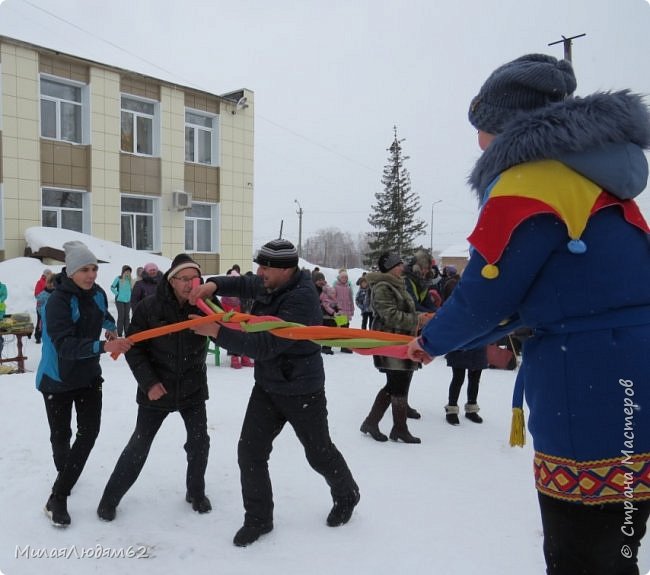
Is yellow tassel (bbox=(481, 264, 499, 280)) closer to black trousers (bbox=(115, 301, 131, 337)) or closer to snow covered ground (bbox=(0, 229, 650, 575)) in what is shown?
snow covered ground (bbox=(0, 229, 650, 575))

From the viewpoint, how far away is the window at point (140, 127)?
718 inches

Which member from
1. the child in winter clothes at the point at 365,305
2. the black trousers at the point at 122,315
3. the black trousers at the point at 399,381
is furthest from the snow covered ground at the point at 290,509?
the child in winter clothes at the point at 365,305

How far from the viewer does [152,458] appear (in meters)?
4.58

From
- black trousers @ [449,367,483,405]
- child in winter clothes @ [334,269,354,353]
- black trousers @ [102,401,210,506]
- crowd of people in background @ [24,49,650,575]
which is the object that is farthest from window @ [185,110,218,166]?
crowd of people in background @ [24,49,650,575]

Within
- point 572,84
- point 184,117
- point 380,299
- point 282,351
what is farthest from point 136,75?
point 572,84

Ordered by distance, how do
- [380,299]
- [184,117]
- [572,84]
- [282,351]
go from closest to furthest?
[572,84]
[282,351]
[380,299]
[184,117]

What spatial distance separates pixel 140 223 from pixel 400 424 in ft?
53.3

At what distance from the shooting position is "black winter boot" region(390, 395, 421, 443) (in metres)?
5.29

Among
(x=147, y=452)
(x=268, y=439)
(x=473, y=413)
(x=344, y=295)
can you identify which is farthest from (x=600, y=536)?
(x=344, y=295)

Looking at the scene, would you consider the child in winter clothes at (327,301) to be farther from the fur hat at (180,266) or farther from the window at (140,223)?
the window at (140,223)

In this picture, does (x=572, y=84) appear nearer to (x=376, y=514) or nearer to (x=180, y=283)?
(x=180, y=283)

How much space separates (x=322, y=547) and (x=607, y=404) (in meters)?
2.42

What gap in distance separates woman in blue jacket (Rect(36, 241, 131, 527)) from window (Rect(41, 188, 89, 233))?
49.0ft

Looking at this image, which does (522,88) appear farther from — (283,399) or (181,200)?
(181,200)
